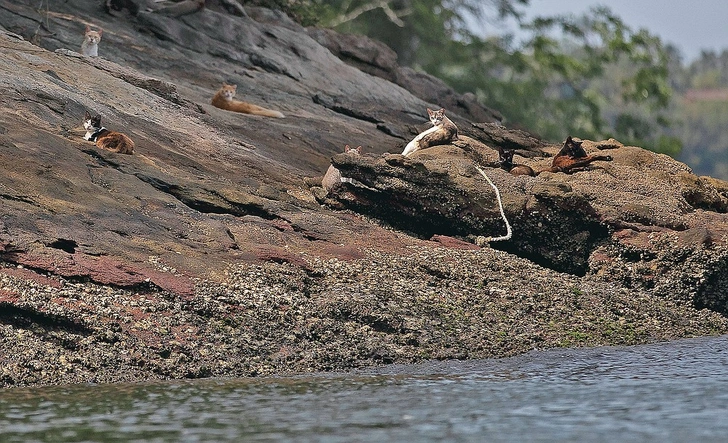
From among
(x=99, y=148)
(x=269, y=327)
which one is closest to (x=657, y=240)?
(x=269, y=327)

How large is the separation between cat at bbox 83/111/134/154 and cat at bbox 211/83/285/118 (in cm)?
512

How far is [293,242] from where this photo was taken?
1408 cm

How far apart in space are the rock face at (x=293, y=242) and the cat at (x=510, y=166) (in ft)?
0.90

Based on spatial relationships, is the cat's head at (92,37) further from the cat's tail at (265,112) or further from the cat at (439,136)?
the cat at (439,136)

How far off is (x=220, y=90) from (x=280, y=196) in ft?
18.0

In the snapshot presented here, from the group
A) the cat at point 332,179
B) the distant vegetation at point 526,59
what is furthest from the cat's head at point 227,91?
the distant vegetation at point 526,59

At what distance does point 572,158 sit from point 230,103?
646cm

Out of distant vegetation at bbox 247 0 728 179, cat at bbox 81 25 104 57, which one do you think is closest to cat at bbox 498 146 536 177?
cat at bbox 81 25 104 57

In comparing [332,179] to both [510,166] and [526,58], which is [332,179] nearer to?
[510,166]

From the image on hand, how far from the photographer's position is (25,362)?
10320 millimetres

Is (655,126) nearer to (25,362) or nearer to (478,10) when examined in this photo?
(478,10)

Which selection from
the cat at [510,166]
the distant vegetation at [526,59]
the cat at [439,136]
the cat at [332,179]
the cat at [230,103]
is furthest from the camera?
the distant vegetation at [526,59]

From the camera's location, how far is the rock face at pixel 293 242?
11328mm

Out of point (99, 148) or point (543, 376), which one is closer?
point (543, 376)
